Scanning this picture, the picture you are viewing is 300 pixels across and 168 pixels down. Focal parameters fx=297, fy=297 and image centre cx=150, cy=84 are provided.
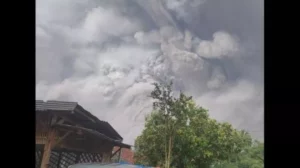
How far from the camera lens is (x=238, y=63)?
465 cm

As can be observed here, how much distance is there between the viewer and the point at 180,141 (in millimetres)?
4559

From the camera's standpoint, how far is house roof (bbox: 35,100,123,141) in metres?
3.23

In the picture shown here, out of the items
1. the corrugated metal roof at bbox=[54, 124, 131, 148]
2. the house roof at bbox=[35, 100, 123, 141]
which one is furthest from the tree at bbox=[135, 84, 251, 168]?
the house roof at bbox=[35, 100, 123, 141]

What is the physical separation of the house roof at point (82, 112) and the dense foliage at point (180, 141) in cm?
45

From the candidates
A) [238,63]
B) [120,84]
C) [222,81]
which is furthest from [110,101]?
[238,63]

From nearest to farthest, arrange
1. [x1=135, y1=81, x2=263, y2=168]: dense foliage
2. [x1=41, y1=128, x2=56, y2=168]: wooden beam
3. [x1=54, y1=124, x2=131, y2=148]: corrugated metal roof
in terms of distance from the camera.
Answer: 1. [x1=41, y1=128, x2=56, y2=168]: wooden beam
2. [x1=54, y1=124, x2=131, y2=148]: corrugated metal roof
3. [x1=135, y1=81, x2=263, y2=168]: dense foliage

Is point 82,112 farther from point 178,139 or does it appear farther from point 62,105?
point 178,139

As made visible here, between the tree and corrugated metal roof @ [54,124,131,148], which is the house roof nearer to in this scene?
corrugated metal roof @ [54,124,131,148]

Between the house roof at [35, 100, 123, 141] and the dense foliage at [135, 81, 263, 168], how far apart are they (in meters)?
0.45

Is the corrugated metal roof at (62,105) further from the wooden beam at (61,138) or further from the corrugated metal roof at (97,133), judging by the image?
the wooden beam at (61,138)

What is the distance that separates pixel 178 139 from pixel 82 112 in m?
1.63
